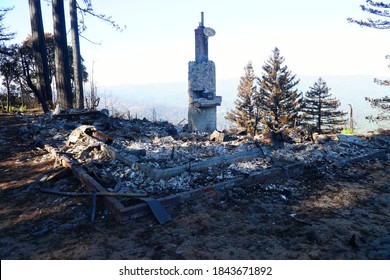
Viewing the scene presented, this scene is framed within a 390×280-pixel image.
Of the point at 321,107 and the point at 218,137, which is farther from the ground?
the point at 218,137

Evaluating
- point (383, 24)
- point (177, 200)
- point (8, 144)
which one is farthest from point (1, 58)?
point (383, 24)

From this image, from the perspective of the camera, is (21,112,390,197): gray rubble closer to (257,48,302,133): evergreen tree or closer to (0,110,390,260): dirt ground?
(0,110,390,260): dirt ground

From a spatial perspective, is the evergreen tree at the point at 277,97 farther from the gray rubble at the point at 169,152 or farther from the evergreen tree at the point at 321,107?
the gray rubble at the point at 169,152

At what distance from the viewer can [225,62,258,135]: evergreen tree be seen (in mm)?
31125

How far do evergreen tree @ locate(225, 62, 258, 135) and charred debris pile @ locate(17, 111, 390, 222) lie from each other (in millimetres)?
22229

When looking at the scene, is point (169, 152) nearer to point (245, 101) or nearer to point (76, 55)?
point (76, 55)

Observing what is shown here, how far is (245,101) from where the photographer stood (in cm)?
3170

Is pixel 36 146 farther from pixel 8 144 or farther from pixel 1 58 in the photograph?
pixel 1 58

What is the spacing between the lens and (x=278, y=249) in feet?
9.95

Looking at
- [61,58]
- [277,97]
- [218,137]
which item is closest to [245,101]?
[277,97]

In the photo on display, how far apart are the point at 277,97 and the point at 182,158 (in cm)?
2569

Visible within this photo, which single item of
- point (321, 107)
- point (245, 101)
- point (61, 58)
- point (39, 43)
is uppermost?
point (39, 43)

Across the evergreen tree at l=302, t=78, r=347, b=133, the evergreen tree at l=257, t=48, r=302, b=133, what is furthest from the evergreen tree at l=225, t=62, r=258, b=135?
the evergreen tree at l=302, t=78, r=347, b=133

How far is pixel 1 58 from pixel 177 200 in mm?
15983
